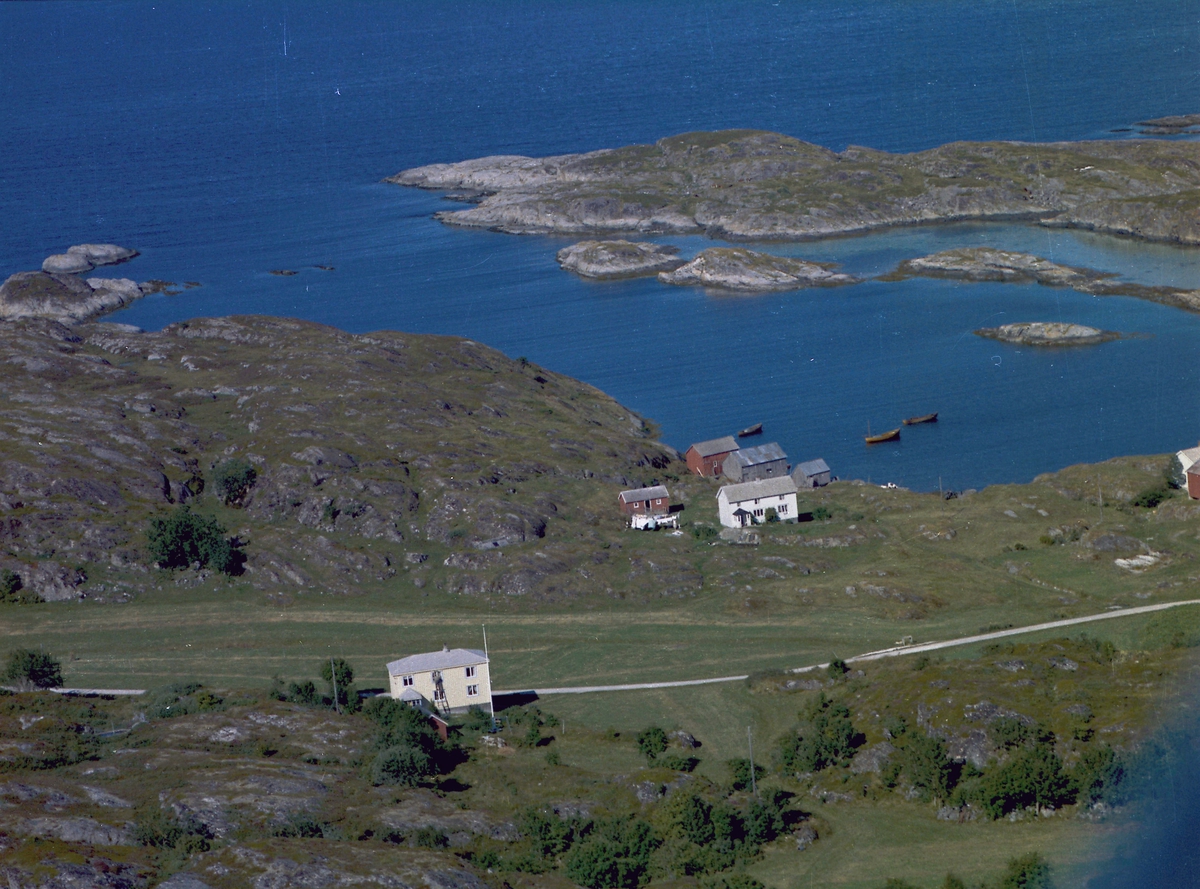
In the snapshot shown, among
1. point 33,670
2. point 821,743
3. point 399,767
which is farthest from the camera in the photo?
point 33,670

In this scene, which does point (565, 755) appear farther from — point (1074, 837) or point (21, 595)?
point (21, 595)

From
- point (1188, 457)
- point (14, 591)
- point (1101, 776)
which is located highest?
point (1188, 457)

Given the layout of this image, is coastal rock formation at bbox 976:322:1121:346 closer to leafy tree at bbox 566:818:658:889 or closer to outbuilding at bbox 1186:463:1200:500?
outbuilding at bbox 1186:463:1200:500

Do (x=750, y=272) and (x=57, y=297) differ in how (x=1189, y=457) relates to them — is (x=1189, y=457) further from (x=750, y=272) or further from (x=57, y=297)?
(x=57, y=297)

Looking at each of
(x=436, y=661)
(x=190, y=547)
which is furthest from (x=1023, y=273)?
(x=436, y=661)

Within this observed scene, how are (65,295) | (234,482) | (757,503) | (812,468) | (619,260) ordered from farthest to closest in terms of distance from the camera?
(619,260) → (65,295) → (812,468) → (234,482) → (757,503)

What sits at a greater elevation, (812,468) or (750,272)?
(750,272)

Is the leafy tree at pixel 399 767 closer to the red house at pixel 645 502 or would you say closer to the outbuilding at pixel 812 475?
the red house at pixel 645 502

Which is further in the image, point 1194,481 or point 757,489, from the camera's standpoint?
Answer: point 757,489
